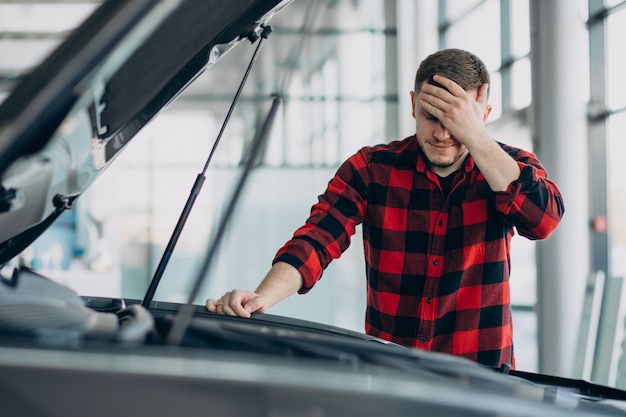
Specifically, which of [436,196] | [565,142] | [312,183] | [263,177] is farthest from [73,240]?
[436,196]

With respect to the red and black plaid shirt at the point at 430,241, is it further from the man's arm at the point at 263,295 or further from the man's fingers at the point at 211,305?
the man's fingers at the point at 211,305

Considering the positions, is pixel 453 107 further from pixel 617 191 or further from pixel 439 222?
pixel 617 191

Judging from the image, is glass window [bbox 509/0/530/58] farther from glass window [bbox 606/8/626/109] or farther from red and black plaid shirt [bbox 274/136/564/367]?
red and black plaid shirt [bbox 274/136/564/367]

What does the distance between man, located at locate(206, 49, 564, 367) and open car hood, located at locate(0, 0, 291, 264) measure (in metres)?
0.57

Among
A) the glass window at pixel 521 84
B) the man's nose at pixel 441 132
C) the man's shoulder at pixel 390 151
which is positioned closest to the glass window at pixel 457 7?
the glass window at pixel 521 84

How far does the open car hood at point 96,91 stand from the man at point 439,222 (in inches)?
22.5

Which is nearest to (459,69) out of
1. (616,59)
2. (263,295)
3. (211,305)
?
(263,295)

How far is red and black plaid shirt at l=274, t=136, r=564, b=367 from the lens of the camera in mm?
1733

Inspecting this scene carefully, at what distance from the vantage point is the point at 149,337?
78cm

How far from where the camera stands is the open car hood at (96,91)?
31.9 inches

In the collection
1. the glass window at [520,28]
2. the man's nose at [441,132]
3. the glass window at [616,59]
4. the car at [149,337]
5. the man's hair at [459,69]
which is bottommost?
the car at [149,337]

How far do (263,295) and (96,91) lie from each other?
0.72 metres

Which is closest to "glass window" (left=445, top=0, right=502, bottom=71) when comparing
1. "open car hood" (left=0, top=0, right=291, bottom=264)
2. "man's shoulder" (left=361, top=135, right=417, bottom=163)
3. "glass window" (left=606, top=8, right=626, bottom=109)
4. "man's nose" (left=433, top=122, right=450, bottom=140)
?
"glass window" (left=606, top=8, right=626, bottom=109)

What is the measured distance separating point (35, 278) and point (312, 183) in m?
9.16
